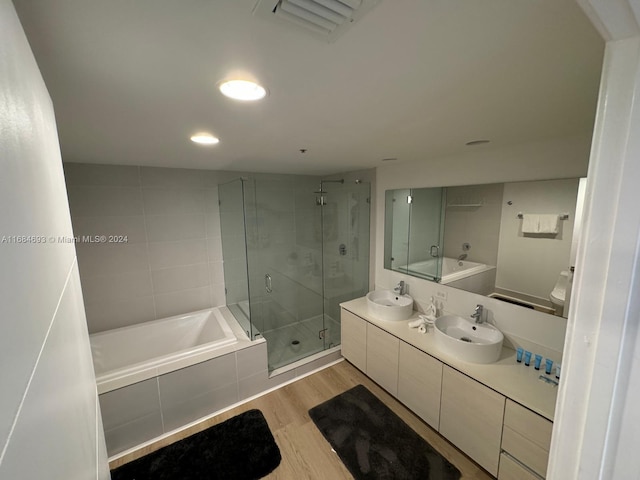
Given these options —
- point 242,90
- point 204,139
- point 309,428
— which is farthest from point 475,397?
point 204,139

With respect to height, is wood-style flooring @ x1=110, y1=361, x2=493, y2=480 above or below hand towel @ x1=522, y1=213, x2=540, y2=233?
below

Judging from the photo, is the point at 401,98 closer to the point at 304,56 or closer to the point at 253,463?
the point at 304,56

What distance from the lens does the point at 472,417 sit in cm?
163

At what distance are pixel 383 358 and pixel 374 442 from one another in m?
0.61

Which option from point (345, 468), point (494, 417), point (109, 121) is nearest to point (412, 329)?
point (494, 417)

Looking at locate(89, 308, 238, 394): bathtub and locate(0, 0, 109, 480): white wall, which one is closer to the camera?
locate(0, 0, 109, 480): white wall

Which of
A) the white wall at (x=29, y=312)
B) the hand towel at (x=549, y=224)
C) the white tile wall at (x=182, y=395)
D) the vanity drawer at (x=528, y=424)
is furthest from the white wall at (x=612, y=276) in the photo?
Answer: the white tile wall at (x=182, y=395)

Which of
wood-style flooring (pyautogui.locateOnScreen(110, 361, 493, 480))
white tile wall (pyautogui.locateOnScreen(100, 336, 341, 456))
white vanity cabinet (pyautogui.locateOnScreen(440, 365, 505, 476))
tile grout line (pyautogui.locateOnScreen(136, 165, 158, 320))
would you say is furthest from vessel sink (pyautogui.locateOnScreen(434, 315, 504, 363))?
tile grout line (pyautogui.locateOnScreen(136, 165, 158, 320))

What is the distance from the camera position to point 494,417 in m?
1.52

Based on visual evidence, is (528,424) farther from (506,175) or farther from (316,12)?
(316,12)

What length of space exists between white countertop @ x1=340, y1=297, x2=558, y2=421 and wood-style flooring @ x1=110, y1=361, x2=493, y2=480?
2.18 ft

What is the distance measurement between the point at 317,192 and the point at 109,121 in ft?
6.99

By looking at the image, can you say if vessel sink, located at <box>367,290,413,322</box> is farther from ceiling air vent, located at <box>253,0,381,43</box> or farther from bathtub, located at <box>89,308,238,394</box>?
ceiling air vent, located at <box>253,0,381,43</box>

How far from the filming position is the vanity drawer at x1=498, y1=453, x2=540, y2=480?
140 cm
